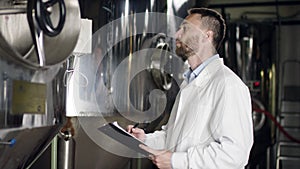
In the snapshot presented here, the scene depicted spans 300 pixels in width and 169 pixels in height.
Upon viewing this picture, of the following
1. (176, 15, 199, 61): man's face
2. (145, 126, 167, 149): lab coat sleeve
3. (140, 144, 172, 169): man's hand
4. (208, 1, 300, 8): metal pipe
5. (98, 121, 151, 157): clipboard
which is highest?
(208, 1, 300, 8): metal pipe

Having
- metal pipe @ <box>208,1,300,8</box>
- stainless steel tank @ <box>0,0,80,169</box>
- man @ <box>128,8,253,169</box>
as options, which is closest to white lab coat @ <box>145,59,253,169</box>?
man @ <box>128,8,253,169</box>

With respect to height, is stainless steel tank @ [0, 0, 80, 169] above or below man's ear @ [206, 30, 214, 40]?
below

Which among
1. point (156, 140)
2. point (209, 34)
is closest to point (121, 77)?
point (156, 140)

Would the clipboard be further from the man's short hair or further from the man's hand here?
the man's short hair

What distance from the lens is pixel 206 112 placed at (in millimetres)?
1220

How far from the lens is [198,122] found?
122cm

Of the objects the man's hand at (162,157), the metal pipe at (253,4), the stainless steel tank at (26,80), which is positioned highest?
the metal pipe at (253,4)

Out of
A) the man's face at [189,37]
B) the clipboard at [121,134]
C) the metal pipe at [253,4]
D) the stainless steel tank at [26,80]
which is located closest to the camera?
the stainless steel tank at [26,80]

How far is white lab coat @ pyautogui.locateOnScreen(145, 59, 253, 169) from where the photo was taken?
1.18 metres

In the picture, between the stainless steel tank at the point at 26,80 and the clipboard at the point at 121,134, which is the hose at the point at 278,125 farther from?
the stainless steel tank at the point at 26,80

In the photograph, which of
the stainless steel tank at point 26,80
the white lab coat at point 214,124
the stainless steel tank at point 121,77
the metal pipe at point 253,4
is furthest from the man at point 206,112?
the metal pipe at point 253,4

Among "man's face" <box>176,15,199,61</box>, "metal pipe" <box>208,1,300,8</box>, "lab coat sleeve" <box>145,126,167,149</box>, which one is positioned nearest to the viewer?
"man's face" <box>176,15,199,61</box>

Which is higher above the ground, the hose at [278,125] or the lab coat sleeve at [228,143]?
the lab coat sleeve at [228,143]

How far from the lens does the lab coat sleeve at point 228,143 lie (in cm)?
117
